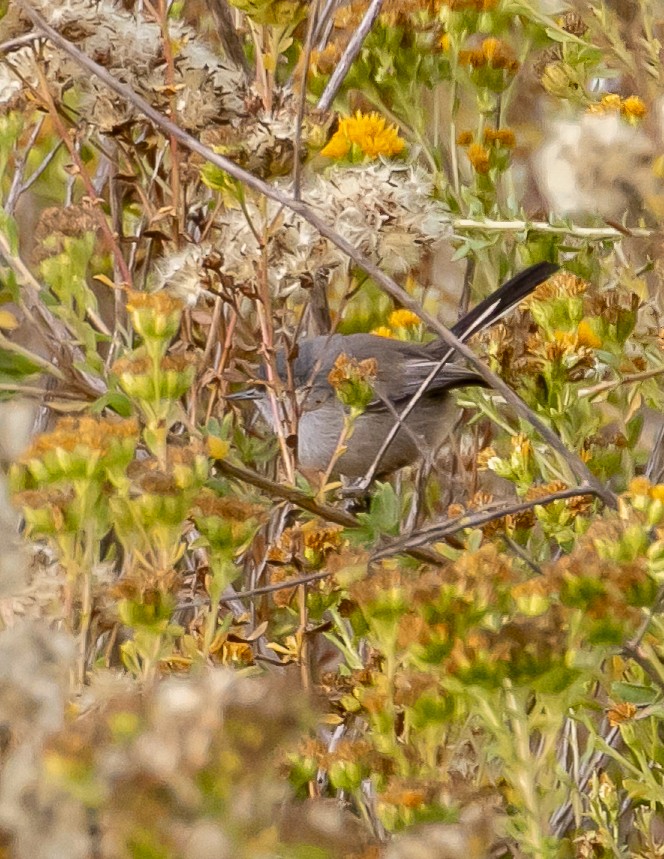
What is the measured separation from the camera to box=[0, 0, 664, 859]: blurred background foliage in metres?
0.88

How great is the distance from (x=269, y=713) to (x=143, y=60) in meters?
1.38

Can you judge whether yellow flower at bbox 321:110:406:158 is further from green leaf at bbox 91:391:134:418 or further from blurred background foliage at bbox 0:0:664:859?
green leaf at bbox 91:391:134:418

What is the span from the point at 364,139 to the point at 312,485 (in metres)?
0.69

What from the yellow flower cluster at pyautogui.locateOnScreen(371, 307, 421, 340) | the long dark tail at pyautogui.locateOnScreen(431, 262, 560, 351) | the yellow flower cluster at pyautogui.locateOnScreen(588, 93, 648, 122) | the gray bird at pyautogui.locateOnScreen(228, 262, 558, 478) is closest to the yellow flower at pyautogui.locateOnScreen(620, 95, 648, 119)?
the yellow flower cluster at pyautogui.locateOnScreen(588, 93, 648, 122)

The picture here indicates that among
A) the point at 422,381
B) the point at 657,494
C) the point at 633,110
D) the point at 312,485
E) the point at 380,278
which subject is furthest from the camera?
the point at 422,381

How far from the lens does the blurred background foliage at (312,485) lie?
88 cm

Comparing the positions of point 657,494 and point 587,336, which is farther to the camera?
point 587,336

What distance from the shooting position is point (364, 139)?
226 centimetres

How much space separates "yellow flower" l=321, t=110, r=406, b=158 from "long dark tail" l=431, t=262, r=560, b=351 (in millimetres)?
318

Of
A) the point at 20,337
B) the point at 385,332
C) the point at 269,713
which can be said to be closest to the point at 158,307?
the point at 269,713

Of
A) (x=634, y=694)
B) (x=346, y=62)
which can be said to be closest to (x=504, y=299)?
(x=346, y=62)

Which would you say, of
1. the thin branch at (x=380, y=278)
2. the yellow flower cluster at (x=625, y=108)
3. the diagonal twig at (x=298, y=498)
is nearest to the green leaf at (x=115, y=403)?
the diagonal twig at (x=298, y=498)

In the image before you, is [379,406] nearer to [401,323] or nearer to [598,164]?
[401,323]

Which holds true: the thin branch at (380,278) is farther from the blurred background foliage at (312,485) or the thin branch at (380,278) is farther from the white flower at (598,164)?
the white flower at (598,164)
